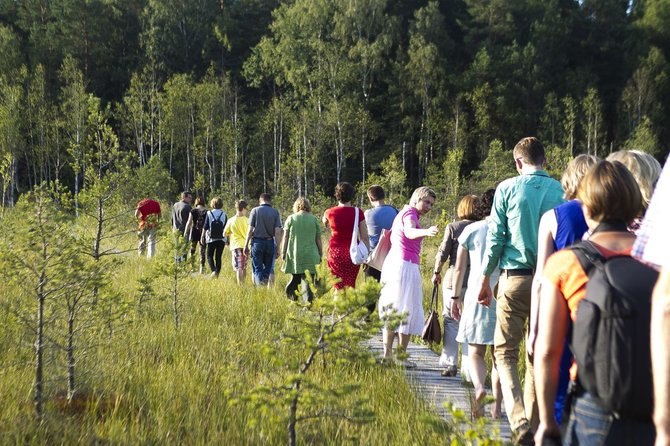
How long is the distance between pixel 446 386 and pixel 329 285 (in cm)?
215

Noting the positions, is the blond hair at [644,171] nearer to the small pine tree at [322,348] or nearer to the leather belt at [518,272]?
the leather belt at [518,272]

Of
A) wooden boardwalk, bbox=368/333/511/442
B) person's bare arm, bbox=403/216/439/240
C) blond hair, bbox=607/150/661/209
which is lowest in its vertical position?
wooden boardwalk, bbox=368/333/511/442

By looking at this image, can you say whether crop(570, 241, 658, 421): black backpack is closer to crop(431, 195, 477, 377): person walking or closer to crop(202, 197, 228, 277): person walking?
crop(431, 195, 477, 377): person walking

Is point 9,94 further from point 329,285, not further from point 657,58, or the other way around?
point 657,58

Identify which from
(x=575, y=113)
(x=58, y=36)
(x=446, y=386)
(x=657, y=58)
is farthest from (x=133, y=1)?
(x=446, y=386)

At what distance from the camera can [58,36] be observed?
4284cm

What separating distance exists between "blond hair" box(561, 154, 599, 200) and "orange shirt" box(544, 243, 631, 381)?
1.04 m

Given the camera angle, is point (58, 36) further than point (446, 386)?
Yes

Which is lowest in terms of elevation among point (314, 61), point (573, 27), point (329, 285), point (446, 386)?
point (446, 386)

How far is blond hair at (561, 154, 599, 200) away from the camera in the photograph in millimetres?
2584

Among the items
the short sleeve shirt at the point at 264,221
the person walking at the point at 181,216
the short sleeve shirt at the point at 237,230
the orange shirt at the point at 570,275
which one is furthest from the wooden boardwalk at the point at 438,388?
the person walking at the point at 181,216

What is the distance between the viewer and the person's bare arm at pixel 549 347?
1.66m

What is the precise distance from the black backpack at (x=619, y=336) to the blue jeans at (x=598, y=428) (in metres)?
0.03

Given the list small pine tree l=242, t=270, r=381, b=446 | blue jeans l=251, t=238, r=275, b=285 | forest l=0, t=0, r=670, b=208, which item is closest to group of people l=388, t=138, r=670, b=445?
small pine tree l=242, t=270, r=381, b=446
